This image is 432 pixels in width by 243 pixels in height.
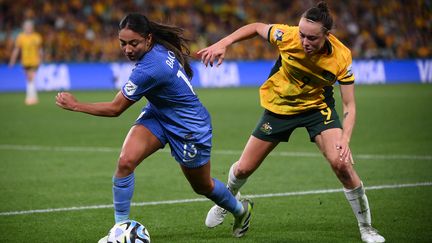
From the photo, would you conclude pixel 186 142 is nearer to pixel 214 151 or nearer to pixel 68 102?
pixel 68 102

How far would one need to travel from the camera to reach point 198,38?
35688mm

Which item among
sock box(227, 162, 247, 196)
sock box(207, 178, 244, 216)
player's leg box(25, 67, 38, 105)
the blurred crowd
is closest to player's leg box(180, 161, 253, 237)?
sock box(207, 178, 244, 216)

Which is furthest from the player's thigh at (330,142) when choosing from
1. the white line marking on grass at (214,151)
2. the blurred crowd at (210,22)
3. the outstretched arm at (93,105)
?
the blurred crowd at (210,22)

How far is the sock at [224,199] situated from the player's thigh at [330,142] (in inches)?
36.4

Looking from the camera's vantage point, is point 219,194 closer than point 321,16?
No

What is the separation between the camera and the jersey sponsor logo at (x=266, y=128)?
7316 mm

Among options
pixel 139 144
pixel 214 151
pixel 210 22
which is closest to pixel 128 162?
pixel 139 144

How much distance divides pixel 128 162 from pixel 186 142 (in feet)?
1.69

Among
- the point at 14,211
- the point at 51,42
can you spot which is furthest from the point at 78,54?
the point at 14,211

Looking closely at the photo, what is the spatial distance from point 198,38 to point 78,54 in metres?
5.89

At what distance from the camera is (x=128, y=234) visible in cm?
632

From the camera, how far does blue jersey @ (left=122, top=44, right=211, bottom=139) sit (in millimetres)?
6289

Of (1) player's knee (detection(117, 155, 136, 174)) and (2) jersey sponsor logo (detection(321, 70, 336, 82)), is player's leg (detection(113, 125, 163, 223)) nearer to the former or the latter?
(1) player's knee (detection(117, 155, 136, 174))

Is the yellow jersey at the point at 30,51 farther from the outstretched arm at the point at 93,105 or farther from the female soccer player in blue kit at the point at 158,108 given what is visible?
the outstretched arm at the point at 93,105
